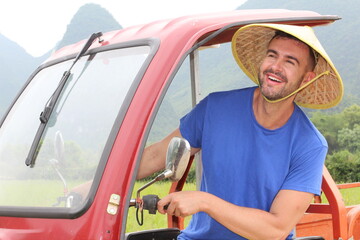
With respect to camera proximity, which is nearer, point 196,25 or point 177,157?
point 177,157

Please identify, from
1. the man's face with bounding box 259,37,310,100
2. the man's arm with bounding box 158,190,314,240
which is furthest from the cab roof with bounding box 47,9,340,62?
the man's arm with bounding box 158,190,314,240

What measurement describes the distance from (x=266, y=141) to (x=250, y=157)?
0.32ft

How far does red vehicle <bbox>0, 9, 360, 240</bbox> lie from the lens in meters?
2.08

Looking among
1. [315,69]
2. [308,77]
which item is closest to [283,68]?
[308,77]

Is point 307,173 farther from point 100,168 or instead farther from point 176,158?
point 100,168

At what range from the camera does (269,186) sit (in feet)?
8.50

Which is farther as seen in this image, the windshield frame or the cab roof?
the cab roof

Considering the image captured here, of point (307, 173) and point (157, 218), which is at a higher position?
point (307, 173)

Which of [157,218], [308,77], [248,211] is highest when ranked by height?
[308,77]

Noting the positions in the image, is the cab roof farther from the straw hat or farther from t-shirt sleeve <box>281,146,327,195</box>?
t-shirt sleeve <box>281,146,327,195</box>

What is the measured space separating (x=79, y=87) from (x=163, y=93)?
Answer: 50cm

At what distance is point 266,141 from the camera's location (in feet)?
8.66

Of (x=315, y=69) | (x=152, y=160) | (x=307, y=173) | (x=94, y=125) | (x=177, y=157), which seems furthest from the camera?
(x=315, y=69)

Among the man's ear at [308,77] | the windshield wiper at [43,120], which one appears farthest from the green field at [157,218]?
the man's ear at [308,77]
